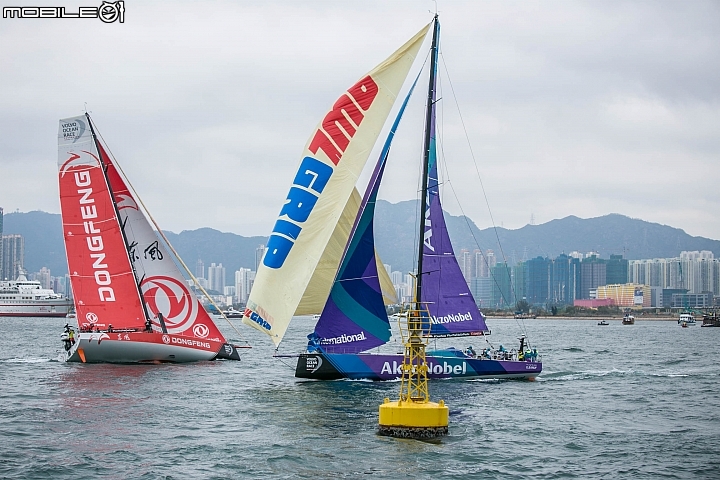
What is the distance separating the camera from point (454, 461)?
59.5 ft

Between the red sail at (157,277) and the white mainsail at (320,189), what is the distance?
31.4 ft

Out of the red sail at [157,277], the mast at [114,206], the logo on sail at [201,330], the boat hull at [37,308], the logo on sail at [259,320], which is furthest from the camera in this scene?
the boat hull at [37,308]

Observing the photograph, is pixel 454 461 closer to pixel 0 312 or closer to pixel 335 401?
pixel 335 401

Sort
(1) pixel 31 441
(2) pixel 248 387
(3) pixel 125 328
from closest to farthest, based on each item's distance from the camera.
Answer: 1. (1) pixel 31 441
2. (2) pixel 248 387
3. (3) pixel 125 328

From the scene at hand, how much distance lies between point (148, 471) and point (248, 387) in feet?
43.4

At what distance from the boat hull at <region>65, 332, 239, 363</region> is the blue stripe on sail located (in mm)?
10154

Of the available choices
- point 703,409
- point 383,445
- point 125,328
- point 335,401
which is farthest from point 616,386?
point 125,328

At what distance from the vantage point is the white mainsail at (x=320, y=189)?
1105 inches

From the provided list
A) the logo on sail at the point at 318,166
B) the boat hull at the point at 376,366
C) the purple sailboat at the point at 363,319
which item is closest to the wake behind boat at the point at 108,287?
the boat hull at the point at 376,366

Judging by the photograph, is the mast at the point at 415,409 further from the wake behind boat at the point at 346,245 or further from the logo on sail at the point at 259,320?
the logo on sail at the point at 259,320

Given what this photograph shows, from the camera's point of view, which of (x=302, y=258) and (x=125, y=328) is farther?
(x=125, y=328)

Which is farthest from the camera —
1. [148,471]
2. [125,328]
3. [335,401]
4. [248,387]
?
[125,328]

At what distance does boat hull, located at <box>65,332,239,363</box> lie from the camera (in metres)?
36.5

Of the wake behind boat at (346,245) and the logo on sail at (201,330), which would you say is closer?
the wake behind boat at (346,245)
